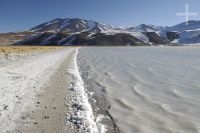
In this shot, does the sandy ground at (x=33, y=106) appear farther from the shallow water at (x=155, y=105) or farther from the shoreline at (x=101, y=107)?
the shallow water at (x=155, y=105)

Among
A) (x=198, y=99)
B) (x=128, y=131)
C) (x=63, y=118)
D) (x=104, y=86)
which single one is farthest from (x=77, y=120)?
(x=104, y=86)

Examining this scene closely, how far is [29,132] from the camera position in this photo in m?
8.17

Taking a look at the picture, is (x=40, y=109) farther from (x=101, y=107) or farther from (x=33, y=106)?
(x=101, y=107)

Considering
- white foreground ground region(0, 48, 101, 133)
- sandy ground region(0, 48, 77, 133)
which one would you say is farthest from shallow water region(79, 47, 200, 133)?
sandy ground region(0, 48, 77, 133)

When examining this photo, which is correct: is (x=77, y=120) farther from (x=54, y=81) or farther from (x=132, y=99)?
(x=54, y=81)

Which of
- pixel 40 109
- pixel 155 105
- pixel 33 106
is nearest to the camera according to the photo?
pixel 40 109

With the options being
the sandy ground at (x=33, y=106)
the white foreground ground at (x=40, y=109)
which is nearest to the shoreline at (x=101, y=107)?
the white foreground ground at (x=40, y=109)

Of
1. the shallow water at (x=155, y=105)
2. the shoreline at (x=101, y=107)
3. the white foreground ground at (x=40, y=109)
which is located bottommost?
the shallow water at (x=155, y=105)

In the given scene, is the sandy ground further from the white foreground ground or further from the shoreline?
the shoreline

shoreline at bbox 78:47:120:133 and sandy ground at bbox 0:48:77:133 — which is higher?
sandy ground at bbox 0:48:77:133

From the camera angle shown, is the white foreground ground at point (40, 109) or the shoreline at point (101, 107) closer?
the white foreground ground at point (40, 109)

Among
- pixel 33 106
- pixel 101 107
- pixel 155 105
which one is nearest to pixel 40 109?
pixel 33 106

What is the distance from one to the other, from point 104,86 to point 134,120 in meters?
7.26

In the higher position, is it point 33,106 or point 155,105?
point 33,106
